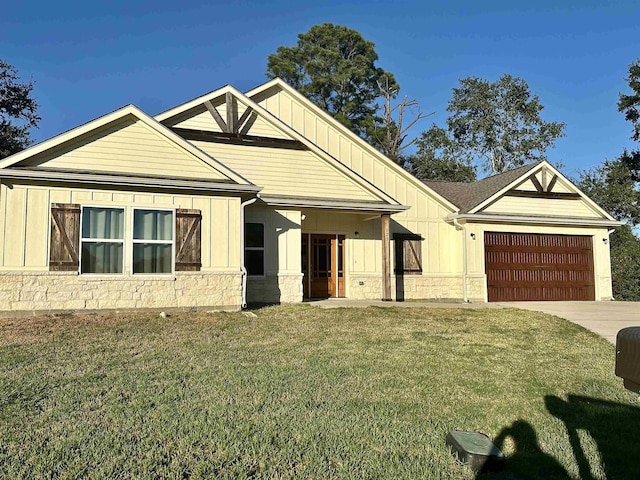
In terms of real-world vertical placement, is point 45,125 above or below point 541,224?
above

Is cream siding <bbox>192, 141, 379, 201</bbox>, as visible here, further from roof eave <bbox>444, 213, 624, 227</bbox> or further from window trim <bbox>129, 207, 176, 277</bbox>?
roof eave <bbox>444, 213, 624, 227</bbox>

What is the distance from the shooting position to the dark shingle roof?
52.5 ft

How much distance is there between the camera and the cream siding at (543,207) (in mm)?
16109

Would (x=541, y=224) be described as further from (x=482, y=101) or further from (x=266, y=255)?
(x=482, y=101)

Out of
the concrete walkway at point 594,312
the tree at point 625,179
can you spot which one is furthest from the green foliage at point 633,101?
the concrete walkway at point 594,312

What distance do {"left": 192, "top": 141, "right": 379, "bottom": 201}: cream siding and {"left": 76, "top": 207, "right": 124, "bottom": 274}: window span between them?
371 cm

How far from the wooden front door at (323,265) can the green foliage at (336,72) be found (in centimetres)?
2177

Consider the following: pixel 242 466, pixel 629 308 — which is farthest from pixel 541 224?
pixel 242 466

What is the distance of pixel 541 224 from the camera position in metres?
16.2

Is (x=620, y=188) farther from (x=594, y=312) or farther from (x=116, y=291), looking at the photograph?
(x=116, y=291)

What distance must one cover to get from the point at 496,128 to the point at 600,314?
29.6 meters

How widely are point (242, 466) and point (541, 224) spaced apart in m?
15.2

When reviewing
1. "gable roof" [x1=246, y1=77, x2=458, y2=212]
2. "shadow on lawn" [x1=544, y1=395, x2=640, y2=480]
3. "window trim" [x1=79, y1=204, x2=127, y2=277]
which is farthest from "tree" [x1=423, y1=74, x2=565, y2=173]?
"shadow on lawn" [x1=544, y1=395, x2=640, y2=480]

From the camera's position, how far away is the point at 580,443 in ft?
12.6
